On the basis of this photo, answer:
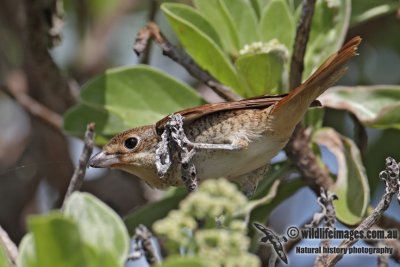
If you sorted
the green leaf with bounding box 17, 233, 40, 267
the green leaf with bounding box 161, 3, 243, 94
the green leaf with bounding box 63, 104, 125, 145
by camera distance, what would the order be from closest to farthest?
the green leaf with bounding box 17, 233, 40, 267 < the green leaf with bounding box 161, 3, 243, 94 < the green leaf with bounding box 63, 104, 125, 145

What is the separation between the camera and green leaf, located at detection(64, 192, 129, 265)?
2621mm

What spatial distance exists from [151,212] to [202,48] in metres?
0.88

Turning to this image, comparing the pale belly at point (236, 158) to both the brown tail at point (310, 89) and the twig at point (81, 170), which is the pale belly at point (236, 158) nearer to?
the brown tail at point (310, 89)

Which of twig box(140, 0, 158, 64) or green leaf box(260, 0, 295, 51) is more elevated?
twig box(140, 0, 158, 64)

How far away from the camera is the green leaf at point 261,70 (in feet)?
13.7

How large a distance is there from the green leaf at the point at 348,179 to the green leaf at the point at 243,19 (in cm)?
60

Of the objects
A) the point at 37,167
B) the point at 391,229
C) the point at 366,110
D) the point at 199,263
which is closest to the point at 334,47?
the point at 366,110

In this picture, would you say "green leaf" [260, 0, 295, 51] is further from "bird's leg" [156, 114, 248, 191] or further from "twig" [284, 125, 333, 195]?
"bird's leg" [156, 114, 248, 191]

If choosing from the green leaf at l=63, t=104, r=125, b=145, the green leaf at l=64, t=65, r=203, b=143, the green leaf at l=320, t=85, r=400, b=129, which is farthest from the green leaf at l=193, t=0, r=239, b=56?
the green leaf at l=63, t=104, r=125, b=145

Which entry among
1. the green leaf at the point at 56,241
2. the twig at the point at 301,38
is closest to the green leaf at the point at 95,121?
the twig at the point at 301,38

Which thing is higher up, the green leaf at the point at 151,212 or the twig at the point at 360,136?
the twig at the point at 360,136

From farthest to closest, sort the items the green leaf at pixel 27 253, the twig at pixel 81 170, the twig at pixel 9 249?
the twig at pixel 81 170 → the twig at pixel 9 249 → the green leaf at pixel 27 253

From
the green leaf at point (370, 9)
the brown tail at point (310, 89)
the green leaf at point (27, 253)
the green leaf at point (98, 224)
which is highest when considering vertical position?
the green leaf at point (370, 9)

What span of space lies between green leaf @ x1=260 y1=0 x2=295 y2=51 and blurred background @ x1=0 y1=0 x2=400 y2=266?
0.67 metres
